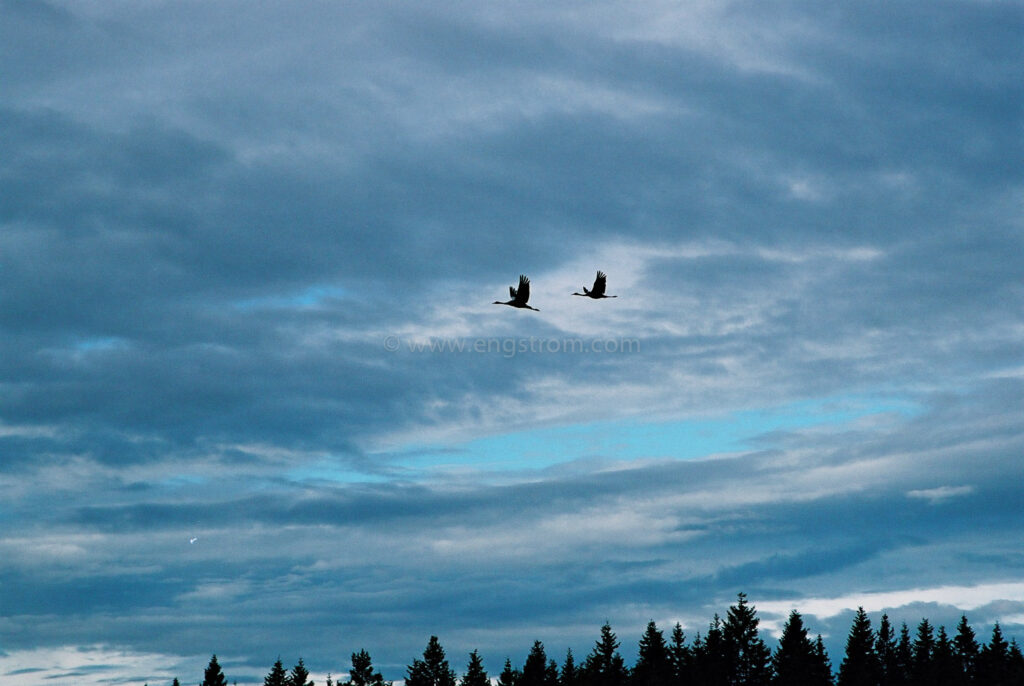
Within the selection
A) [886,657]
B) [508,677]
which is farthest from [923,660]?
[508,677]

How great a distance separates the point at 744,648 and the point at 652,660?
12590mm

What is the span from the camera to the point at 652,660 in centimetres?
11125

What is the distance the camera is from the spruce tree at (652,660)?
107312 millimetres

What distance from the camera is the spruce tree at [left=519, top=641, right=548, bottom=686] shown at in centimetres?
12388

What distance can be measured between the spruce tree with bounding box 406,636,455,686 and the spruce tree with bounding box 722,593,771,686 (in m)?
37.0

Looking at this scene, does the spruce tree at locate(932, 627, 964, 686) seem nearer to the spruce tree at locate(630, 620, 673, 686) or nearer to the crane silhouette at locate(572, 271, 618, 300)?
the spruce tree at locate(630, 620, 673, 686)

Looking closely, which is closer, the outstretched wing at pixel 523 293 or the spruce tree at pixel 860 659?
the outstretched wing at pixel 523 293

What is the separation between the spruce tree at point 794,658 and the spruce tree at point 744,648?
50.0 inches

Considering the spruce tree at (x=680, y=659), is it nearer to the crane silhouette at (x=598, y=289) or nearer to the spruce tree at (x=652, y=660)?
the spruce tree at (x=652, y=660)

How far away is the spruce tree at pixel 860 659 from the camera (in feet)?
349

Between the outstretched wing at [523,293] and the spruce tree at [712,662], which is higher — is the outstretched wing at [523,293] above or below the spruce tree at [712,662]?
above

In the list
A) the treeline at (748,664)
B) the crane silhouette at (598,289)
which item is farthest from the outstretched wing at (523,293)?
the treeline at (748,664)

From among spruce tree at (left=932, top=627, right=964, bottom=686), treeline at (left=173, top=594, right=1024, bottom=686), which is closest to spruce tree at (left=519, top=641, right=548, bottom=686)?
treeline at (left=173, top=594, right=1024, bottom=686)

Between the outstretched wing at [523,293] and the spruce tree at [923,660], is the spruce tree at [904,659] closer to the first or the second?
the spruce tree at [923,660]
